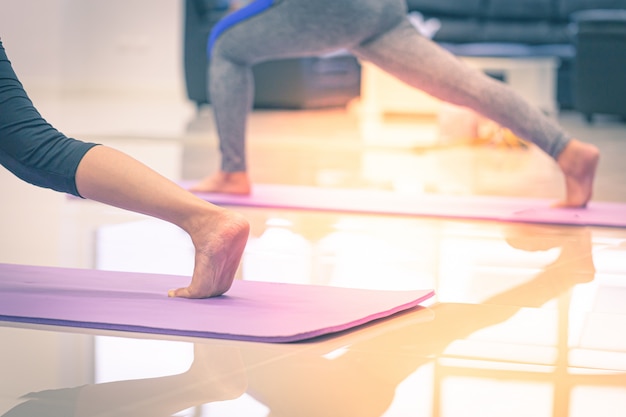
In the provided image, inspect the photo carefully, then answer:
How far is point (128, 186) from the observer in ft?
4.75

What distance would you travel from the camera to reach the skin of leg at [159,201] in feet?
4.75

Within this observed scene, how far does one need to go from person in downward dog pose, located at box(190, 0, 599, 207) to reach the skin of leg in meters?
1.09

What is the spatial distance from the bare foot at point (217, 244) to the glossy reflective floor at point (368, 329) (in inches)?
6.8

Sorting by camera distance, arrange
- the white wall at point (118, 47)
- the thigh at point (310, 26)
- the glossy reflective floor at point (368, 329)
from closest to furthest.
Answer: the glossy reflective floor at point (368, 329)
the thigh at point (310, 26)
the white wall at point (118, 47)

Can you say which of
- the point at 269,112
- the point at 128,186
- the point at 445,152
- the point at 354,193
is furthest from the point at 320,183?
the point at 269,112

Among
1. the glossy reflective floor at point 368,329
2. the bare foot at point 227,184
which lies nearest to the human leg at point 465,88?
the glossy reflective floor at point 368,329

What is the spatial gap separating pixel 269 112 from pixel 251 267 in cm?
545

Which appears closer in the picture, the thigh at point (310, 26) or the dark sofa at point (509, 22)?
the thigh at point (310, 26)

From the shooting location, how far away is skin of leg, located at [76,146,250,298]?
145cm

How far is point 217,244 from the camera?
147 centimetres

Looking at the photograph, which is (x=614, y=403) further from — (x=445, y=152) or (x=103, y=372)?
(x=445, y=152)

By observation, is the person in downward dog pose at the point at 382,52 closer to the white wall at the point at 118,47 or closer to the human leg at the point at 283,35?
the human leg at the point at 283,35

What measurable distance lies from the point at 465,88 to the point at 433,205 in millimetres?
352

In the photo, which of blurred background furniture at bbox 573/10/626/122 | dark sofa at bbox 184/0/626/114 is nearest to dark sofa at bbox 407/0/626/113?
dark sofa at bbox 184/0/626/114
